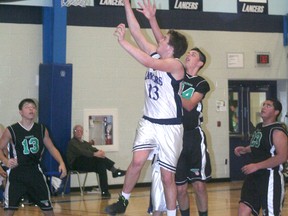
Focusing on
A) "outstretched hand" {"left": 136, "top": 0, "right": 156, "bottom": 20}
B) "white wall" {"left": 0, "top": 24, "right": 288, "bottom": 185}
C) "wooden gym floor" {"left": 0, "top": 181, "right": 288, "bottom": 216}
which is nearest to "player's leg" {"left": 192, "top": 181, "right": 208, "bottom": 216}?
"outstretched hand" {"left": 136, "top": 0, "right": 156, "bottom": 20}

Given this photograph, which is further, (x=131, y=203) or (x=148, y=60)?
(x=131, y=203)

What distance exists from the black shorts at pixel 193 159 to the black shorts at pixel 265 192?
69 cm

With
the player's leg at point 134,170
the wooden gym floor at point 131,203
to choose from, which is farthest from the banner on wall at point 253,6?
the player's leg at point 134,170

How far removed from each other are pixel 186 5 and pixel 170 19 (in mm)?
515

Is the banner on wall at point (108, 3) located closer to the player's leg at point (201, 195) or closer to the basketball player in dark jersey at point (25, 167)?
the basketball player in dark jersey at point (25, 167)

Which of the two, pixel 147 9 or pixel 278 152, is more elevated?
pixel 147 9

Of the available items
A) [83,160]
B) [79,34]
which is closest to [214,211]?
[83,160]

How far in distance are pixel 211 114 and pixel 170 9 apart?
2.76 meters

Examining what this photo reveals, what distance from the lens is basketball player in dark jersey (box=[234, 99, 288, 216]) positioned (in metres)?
6.74

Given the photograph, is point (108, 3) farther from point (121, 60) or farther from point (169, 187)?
point (169, 187)

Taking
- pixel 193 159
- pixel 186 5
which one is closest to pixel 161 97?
pixel 193 159

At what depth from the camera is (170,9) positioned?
1487 centimetres

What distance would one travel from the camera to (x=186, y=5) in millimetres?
14938

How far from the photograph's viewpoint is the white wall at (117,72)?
533 inches
